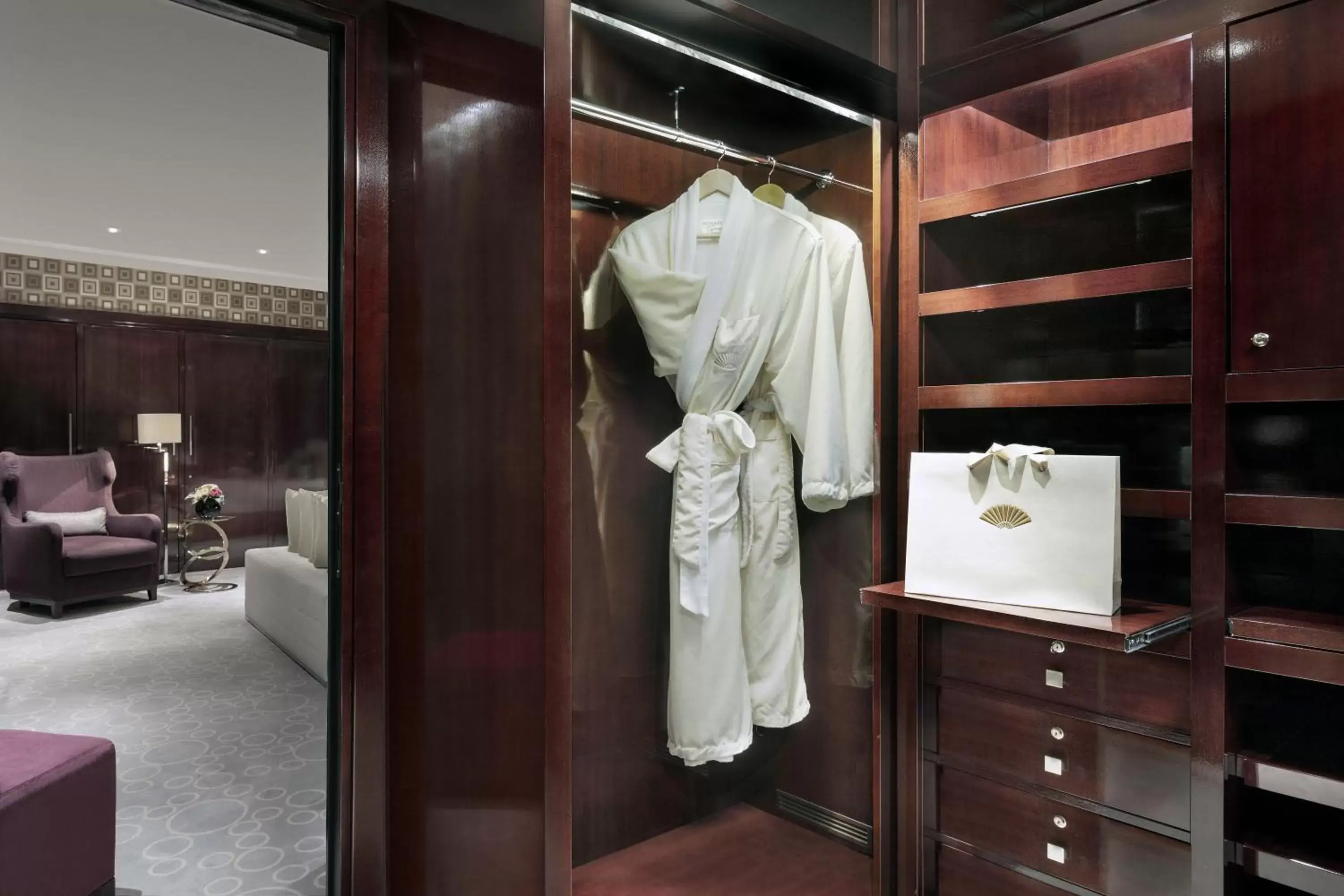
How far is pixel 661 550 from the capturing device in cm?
198

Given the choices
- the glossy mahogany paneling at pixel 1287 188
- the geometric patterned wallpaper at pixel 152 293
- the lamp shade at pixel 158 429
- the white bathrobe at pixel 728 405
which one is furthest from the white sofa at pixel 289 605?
the glossy mahogany paneling at pixel 1287 188

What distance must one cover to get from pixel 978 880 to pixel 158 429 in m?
3.66

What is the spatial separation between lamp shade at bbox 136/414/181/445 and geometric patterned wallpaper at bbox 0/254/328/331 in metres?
0.85

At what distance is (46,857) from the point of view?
1.56 meters

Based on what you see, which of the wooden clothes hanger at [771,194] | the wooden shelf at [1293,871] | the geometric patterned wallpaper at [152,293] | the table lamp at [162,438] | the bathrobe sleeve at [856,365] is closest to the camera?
the wooden shelf at [1293,871]

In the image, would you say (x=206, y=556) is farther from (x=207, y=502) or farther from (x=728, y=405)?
(x=728, y=405)

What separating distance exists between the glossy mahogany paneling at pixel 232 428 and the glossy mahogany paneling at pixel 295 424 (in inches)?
3.0

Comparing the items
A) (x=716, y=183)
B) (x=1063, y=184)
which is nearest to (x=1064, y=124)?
(x=1063, y=184)

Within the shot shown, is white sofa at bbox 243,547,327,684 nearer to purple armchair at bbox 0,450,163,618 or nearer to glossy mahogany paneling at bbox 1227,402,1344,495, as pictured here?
purple armchair at bbox 0,450,163,618

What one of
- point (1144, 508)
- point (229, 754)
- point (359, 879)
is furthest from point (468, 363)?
point (229, 754)

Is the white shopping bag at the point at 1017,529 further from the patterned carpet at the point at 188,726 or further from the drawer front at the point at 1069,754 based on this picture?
the patterned carpet at the point at 188,726

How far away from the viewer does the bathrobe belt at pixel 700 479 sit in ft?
5.70

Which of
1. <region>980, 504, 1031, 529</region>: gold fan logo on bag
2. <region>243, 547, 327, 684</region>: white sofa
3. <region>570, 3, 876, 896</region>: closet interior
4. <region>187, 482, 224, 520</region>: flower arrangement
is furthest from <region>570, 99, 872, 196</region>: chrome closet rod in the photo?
<region>187, 482, 224, 520</region>: flower arrangement

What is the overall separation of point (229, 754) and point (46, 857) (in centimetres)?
102
